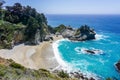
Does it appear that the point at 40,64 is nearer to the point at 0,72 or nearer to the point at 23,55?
the point at 23,55

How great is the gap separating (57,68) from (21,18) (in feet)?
122

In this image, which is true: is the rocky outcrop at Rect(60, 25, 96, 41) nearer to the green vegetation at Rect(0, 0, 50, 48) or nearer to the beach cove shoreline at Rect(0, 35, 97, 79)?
the green vegetation at Rect(0, 0, 50, 48)

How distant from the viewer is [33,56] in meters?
48.8

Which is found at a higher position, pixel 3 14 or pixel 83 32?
pixel 3 14

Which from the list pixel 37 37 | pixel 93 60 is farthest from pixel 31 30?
pixel 93 60

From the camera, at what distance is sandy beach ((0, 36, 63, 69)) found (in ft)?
140

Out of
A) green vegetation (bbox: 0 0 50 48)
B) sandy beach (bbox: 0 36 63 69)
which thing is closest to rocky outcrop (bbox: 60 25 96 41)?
green vegetation (bbox: 0 0 50 48)

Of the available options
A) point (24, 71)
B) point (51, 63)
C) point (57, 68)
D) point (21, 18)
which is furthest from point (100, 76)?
point (21, 18)

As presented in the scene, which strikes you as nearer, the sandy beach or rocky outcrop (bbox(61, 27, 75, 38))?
the sandy beach

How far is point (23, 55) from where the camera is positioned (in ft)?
161

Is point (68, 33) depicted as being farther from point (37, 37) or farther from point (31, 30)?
point (31, 30)

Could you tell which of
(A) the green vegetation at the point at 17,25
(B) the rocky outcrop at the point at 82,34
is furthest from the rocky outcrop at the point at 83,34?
(A) the green vegetation at the point at 17,25

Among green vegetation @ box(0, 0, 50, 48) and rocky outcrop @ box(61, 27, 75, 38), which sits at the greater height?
green vegetation @ box(0, 0, 50, 48)

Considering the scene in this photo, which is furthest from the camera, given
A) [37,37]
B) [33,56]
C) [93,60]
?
[37,37]
